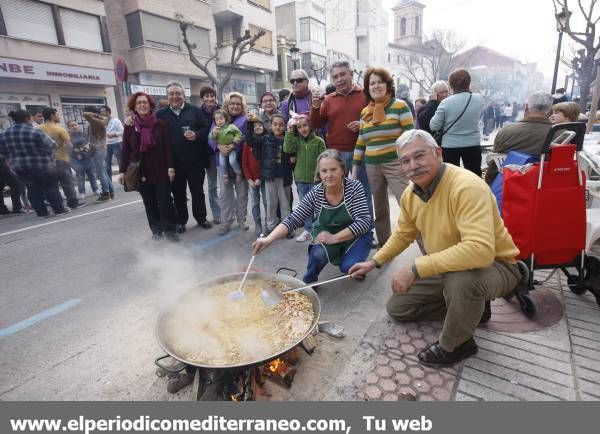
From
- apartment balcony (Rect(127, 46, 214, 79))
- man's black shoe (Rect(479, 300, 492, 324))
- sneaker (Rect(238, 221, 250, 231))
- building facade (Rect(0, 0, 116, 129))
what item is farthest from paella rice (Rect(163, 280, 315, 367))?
apartment balcony (Rect(127, 46, 214, 79))

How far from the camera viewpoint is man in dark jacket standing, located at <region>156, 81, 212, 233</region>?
5.20 metres

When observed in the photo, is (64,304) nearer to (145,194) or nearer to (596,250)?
(145,194)

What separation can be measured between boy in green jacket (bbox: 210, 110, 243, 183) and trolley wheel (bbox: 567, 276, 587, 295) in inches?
161

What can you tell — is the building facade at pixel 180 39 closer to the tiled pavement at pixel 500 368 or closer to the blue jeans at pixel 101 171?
the blue jeans at pixel 101 171

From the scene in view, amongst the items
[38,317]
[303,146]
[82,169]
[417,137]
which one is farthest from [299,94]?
[82,169]

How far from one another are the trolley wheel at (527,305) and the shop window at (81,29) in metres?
19.9

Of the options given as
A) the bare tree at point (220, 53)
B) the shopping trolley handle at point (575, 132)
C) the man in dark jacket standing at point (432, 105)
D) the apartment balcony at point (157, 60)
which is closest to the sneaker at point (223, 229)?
the man in dark jacket standing at point (432, 105)

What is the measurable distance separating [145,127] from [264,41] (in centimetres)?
2461

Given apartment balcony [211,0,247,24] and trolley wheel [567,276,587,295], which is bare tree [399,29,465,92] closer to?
apartment balcony [211,0,247,24]

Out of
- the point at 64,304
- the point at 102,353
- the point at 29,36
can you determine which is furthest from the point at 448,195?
the point at 29,36

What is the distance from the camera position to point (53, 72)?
1502cm

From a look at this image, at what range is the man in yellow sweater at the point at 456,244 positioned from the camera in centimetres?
211

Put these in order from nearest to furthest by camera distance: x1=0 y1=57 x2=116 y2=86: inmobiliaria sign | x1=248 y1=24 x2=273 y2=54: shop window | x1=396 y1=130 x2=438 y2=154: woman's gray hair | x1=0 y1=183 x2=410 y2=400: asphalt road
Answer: x1=396 y1=130 x2=438 y2=154: woman's gray hair
x1=0 y1=183 x2=410 y2=400: asphalt road
x1=0 y1=57 x2=116 y2=86: inmobiliaria sign
x1=248 y1=24 x2=273 y2=54: shop window

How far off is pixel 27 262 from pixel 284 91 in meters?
5.52
